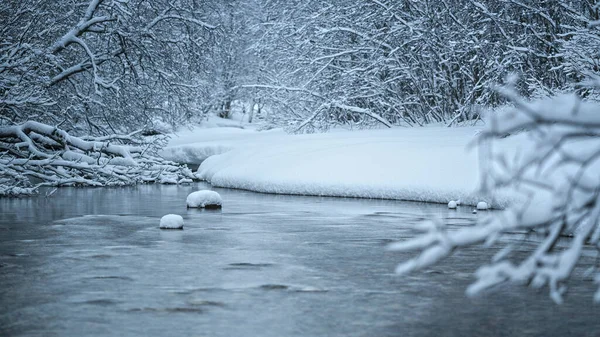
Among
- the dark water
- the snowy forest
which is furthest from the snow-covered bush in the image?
the snowy forest

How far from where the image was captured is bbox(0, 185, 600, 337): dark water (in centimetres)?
594

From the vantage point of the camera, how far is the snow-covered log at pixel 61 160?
16734mm

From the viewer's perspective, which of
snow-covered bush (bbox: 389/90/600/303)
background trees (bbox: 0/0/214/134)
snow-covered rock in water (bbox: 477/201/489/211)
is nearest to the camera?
snow-covered bush (bbox: 389/90/600/303)

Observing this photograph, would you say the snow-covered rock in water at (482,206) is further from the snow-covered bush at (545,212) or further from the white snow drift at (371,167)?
the snow-covered bush at (545,212)

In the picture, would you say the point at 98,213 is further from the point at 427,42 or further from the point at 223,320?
the point at 427,42

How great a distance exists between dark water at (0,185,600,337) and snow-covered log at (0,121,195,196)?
394 centimetres

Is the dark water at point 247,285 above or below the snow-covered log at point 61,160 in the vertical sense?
below

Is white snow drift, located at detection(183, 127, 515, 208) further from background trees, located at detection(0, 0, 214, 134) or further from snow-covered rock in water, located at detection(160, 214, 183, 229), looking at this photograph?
snow-covered rock in water, located at detection(160, 214, 183, 229)

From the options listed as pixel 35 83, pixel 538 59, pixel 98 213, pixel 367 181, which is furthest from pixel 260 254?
pixel 538 59

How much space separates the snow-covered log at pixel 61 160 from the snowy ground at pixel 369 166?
2.62 metres

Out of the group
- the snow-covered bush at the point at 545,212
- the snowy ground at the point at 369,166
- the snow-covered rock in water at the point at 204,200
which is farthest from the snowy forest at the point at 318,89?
the snow-covered bush at the point at 545,212

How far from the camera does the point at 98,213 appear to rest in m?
14.0

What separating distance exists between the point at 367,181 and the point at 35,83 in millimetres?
7325

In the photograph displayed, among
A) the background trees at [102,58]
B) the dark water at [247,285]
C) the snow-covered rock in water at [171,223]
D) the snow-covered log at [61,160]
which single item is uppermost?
the background trees at [102,58]
